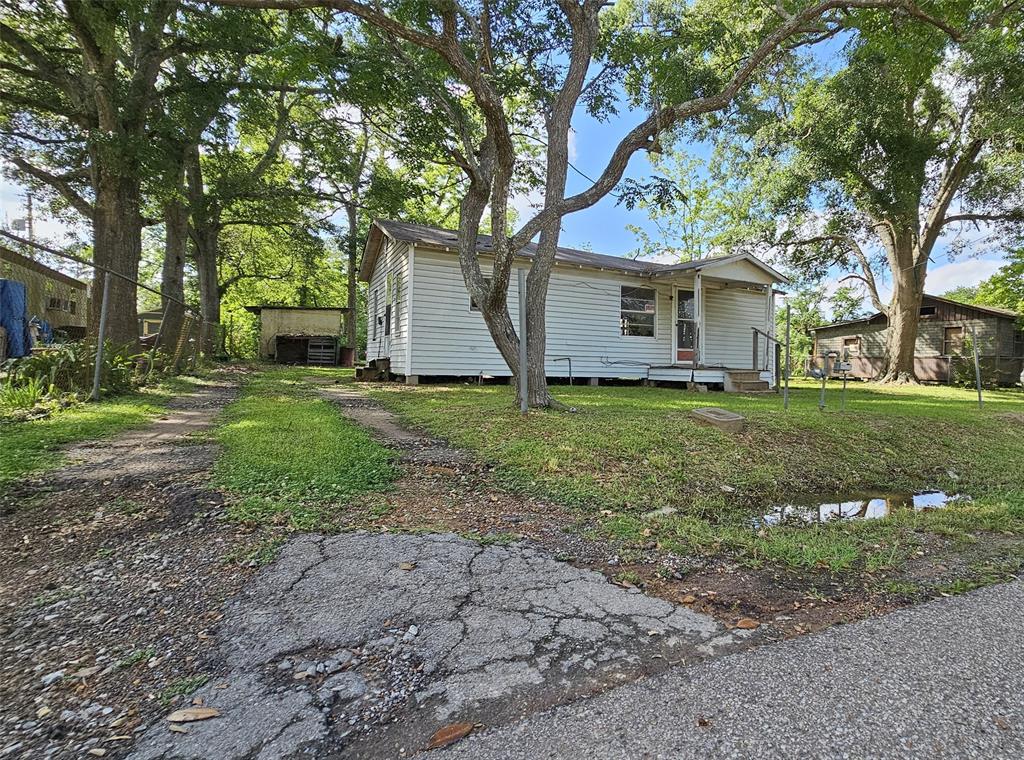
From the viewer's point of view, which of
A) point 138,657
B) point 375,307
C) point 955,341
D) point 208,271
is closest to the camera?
point 138,657

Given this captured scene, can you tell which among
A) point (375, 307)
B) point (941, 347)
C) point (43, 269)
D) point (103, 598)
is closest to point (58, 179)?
point (43, 269)

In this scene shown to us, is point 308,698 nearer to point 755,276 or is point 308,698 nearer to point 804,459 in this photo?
point 804,459

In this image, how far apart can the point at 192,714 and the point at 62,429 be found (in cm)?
464

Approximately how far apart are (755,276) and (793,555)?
11969 millimetres

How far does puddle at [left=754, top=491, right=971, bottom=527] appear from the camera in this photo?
378 centimetres

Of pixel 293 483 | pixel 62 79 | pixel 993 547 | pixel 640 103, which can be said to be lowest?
pixel 993 547

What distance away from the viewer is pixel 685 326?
13523 millimetres

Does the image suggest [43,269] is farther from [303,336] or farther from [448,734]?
[448,734]

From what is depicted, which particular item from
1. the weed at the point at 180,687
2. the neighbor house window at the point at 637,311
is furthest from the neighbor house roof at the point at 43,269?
the neighbor house window at the point at 637,311

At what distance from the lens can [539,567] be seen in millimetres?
2514

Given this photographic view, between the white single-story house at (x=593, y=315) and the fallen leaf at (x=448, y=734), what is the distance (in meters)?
9.37

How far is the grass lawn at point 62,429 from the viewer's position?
3.61 meters

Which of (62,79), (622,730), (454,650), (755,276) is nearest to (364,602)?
(454,650)

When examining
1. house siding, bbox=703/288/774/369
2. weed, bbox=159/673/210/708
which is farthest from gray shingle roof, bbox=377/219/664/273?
weed, bbox=159/673/210/708
